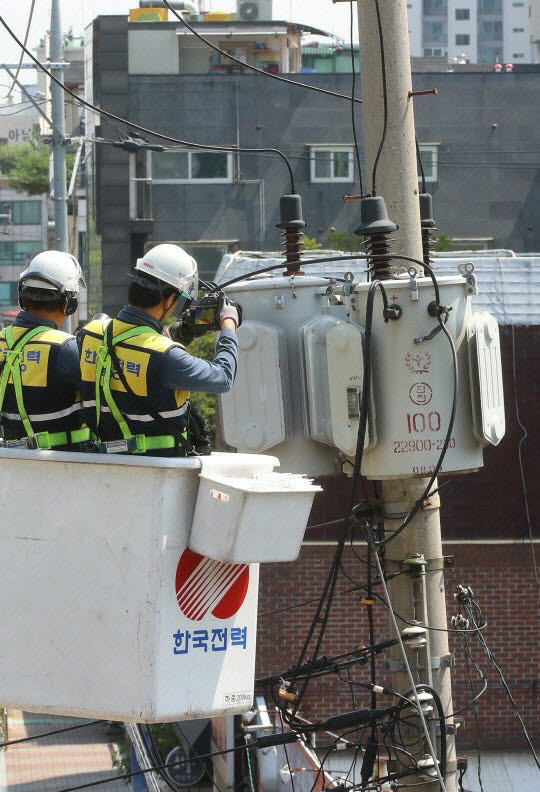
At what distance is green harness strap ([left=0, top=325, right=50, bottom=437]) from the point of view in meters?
5.99

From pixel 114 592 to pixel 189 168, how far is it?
3697 cm

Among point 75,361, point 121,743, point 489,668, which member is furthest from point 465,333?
point 121,743

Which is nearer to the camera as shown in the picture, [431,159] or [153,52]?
[431,159]

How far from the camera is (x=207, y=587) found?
566cm

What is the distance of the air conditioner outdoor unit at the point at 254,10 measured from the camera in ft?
164

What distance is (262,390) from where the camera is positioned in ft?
25.9

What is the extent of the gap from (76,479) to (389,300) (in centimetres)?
253

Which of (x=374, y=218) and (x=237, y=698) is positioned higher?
(x=374, y=218)

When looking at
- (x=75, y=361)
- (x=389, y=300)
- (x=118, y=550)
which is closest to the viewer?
(x=118, y=550)

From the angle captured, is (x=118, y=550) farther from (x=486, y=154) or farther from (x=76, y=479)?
(x=486, y=154)

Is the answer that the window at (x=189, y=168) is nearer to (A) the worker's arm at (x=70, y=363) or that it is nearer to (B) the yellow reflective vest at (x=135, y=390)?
(A) the worker's arm at (x=70, y=363)

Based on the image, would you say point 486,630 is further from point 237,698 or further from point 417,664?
point 237,698

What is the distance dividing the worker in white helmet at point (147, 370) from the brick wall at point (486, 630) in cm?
1334

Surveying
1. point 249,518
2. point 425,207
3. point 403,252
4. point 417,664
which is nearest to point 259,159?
point 425,207
